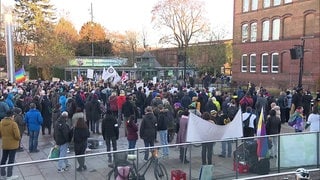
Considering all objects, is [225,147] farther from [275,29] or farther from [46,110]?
[275,29]

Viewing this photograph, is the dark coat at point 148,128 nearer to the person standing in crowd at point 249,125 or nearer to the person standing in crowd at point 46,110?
the person standing in crowd at point 249,125

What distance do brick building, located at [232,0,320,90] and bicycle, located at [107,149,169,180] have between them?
29273 mm

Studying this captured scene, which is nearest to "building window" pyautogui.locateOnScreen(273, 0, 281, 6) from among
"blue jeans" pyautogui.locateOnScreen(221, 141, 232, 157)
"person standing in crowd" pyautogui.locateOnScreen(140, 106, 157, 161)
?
"person standing in crowd" pyautogui.locateOnScreen(140, 106, 157, 161)

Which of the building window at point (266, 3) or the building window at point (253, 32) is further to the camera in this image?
the building window at point (253, 32)

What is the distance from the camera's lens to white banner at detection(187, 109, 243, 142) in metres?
9.60

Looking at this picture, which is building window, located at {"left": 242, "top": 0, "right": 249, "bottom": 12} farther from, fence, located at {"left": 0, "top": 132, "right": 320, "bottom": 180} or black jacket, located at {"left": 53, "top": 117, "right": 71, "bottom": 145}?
black jacket, located at {"left": 53, "top": 117, "right": 71, "bottom": 145}

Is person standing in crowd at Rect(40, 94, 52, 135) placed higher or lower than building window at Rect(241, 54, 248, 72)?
lower

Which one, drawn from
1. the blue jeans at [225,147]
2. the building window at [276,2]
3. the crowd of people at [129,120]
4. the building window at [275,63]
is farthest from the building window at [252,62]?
the blue jeans at [225,147]

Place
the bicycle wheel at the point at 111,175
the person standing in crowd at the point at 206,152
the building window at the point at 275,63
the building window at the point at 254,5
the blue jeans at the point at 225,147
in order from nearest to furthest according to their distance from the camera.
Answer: the bicycle wheel at the point at 111,175 → the person standing in crowd at the point at 206,152 → the blue jeans at the point at 225,147 → the building window at the point at 275,63 → the building window at the point at 254,5

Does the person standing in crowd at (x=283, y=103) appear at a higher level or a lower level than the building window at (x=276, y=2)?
lower

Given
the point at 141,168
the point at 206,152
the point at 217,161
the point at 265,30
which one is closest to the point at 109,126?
the point at 141,168

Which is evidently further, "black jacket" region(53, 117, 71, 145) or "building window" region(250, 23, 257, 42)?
"building window" region(250, 23, 257, 42)

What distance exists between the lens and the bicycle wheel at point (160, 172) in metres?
8.52

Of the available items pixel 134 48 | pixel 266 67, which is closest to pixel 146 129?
pixel 266 67
